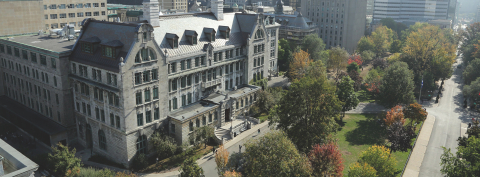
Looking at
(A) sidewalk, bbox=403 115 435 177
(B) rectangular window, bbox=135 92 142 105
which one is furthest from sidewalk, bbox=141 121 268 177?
(A) sidewalk, bbox=403 115 435 177

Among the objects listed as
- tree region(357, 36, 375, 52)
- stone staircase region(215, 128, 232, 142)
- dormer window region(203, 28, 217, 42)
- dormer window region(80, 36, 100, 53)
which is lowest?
stone staircase region(215, 128, 232, 142)

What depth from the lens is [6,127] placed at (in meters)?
71.1

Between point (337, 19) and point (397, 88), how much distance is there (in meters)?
84.0

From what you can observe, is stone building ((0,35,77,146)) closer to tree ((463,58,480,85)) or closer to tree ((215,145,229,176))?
tree ((215,145,229,176))

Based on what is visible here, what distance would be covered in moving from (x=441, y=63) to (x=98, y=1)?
128 m

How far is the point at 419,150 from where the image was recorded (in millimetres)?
72125

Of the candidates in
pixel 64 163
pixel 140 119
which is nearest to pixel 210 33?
pixel 140 119

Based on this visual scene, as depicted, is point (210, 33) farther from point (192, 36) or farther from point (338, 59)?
point (338, 59)

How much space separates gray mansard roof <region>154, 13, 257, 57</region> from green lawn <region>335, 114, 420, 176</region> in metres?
33.3

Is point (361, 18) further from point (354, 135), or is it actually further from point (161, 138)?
point (161, 138)

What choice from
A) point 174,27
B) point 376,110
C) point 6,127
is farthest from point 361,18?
point 6,127

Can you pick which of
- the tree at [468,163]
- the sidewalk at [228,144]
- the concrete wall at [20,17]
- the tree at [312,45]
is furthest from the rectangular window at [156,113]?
the tree at [312,45]

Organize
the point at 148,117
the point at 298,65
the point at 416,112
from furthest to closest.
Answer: the point at 298,65
the point at 416,112
the point at 148,117

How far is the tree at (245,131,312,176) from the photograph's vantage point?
4353cm
